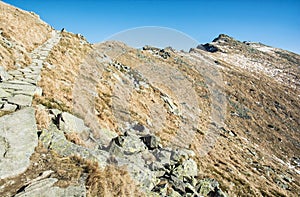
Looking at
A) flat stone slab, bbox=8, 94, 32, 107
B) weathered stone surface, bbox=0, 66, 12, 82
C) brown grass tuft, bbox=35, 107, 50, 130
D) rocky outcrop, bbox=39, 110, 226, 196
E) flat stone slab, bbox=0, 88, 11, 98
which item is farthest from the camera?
weathered stone surface, bbox=0, 66, 12, 82

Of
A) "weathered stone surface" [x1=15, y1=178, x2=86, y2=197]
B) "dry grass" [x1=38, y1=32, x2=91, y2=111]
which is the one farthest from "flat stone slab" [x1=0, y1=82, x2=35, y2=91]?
"weathered stone surface" [x1=15, y1=178, x2=86, y2=197]

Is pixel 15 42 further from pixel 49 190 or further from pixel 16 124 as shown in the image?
pixel 49 190

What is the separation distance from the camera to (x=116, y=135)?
1323 centimetres

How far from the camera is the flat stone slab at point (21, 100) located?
9.68 meters

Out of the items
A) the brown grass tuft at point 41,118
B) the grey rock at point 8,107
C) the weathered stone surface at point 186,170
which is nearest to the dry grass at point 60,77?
the brown grass tuft at point 41,118

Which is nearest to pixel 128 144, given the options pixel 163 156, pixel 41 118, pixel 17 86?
pixel 163 156

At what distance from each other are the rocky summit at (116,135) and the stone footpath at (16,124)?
33mm

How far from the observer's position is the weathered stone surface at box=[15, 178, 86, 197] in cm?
617

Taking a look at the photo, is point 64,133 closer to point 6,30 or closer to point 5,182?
point 5,182

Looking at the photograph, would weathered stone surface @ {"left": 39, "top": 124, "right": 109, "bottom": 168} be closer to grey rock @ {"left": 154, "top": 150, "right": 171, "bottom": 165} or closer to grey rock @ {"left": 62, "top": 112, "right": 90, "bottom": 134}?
grey rock @ {"left": 62, "top": 112, "right": 90, "bottom": 134}

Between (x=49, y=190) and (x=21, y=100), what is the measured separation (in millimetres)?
5147

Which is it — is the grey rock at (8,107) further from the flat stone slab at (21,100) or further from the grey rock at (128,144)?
the grey rock at (128,144)

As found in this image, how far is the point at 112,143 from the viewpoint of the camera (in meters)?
11.0

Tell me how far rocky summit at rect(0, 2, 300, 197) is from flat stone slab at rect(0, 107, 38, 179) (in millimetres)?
29
